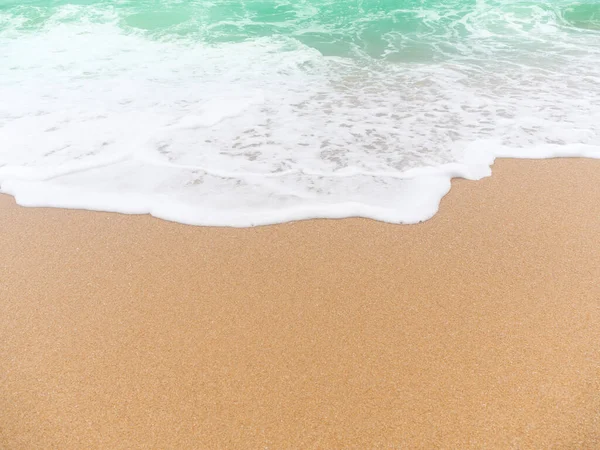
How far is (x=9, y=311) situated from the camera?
2096 mm

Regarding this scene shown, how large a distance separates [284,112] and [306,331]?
2.92m

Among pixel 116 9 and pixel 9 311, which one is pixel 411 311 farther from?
pixel 116 9

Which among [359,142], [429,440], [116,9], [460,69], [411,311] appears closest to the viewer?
[429,440]

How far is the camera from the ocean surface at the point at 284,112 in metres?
3.03

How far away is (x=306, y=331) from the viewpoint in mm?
1950

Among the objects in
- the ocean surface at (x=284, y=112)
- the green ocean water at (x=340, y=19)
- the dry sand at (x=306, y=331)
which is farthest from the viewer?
the green ocean water at (x=340, y=19)

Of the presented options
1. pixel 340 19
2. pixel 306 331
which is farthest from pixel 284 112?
pixel 340 19

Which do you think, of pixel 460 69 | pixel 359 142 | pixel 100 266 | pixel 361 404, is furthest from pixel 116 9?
pixel 361 404

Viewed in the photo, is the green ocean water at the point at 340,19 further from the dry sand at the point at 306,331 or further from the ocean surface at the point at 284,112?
the dry sand at the point at 306,331

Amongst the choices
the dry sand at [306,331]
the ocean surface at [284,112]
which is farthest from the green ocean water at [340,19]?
the dry sand at [306,331]

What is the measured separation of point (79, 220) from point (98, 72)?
3.97 meters

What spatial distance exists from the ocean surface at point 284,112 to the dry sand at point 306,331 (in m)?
0.34

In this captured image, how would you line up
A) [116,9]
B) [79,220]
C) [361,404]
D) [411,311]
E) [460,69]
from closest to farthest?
[361,404], [411,311], [79,220], [460,69], [116,9]

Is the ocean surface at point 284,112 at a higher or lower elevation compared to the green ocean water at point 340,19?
lower
